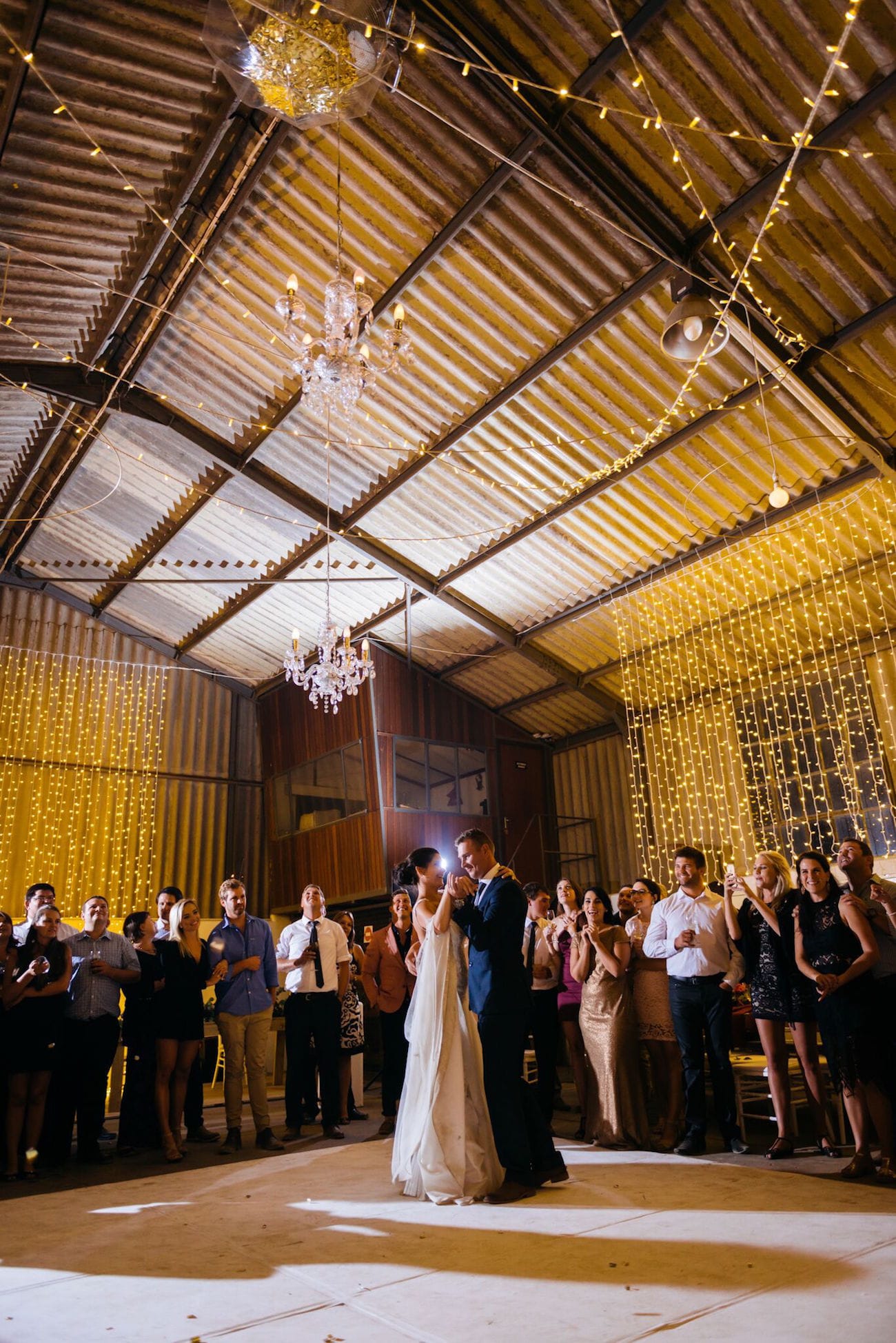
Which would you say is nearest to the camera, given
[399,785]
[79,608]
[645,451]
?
[645,451]

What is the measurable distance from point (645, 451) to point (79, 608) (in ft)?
29.7

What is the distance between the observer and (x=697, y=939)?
15.4ft

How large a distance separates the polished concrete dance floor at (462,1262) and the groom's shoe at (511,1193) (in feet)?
0.22

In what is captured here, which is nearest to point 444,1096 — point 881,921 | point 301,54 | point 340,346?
point 881,921

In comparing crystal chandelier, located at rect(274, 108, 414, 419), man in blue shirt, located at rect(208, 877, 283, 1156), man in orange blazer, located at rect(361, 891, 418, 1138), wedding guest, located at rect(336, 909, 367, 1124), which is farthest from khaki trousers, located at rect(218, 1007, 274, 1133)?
crystal chandelier, located at rect(274, 108, 414, 419)

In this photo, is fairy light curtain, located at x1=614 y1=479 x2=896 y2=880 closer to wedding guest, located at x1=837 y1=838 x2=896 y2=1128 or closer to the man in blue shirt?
wedding guest, located at x1=837 y1=838 x2=896 y2=1128

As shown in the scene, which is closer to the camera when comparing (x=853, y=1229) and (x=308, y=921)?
(x=853, y=1229)

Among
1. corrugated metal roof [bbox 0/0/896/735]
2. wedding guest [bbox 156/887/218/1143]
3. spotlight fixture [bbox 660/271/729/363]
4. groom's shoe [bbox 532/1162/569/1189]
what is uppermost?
corrugated metal roof [bbox 0/0/896/735]

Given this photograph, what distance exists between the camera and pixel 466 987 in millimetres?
3896

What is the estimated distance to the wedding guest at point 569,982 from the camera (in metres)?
5.29

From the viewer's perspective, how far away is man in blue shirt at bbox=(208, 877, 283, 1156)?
512 cm

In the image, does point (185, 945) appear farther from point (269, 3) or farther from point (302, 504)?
point (302, 504)

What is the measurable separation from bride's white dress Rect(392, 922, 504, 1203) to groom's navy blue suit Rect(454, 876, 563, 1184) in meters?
0.06

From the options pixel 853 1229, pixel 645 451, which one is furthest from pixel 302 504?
pixel 853 1229
